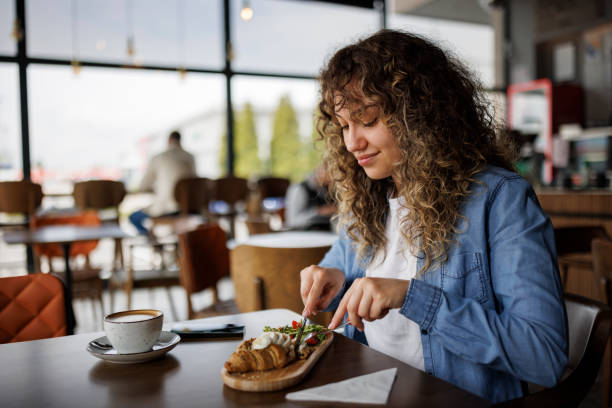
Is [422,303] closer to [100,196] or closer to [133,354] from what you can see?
[133,354]

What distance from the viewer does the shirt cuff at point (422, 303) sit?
2.98ft

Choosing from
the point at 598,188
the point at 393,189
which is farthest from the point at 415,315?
the point at 598,188

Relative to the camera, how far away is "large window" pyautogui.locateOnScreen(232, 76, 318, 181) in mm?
7031

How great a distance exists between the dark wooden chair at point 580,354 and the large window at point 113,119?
5.45 meters

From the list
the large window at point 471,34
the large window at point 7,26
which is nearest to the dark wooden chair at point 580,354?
the large window at point 7,26

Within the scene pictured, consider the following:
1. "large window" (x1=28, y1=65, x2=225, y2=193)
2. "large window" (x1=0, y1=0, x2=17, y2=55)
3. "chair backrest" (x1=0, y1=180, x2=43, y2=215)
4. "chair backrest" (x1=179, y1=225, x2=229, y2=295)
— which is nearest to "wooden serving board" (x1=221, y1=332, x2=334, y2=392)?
"chair backrest" (x1=179, y1=225, x2=229, y2=295)

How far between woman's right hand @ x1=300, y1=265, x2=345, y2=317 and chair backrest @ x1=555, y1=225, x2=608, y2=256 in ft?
6.01

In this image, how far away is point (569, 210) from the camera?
154 inches

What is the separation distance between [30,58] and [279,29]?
3195 millimetres

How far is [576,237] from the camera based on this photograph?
2.63m

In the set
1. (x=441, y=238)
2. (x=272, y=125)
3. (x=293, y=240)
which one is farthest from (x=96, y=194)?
(x=441, y=238)

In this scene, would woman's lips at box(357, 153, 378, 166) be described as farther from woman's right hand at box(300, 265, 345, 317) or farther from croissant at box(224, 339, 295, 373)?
croissant at box(224, 339, 295, 373)

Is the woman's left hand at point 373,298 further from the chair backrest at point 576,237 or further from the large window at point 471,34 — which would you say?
the large window at point 471,34

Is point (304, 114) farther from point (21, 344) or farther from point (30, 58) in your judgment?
point (21, 344)
